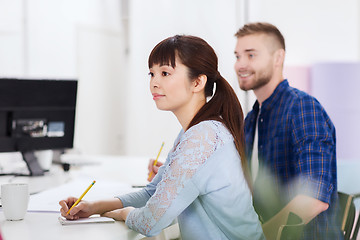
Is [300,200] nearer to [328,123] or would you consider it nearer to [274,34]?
[328,123]

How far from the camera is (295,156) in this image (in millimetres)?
2002

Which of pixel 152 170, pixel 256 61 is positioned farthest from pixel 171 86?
pixel 256 61

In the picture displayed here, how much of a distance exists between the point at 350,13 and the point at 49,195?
3543 millimetres

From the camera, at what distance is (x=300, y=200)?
6.16 ft

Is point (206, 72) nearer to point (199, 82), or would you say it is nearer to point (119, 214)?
point (199, 82)

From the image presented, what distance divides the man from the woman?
1.35 feet

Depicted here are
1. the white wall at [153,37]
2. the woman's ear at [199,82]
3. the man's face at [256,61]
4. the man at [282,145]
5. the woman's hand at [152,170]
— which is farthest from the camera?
the white wall at [153,37]

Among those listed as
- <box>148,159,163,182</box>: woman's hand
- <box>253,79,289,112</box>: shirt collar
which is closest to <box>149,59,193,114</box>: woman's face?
<box>148,159,163,182</box>: woman's hand

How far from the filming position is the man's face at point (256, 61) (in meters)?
2.28

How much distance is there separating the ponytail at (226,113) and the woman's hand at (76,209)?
0.40m

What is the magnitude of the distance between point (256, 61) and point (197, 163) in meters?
1.07

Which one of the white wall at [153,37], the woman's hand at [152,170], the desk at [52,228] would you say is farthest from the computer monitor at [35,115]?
the white wall at [153,37]

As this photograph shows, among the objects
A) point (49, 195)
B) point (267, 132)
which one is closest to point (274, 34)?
point (267, 132)

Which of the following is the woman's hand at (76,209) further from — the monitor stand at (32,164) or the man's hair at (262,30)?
the man's hair at (262,30)
